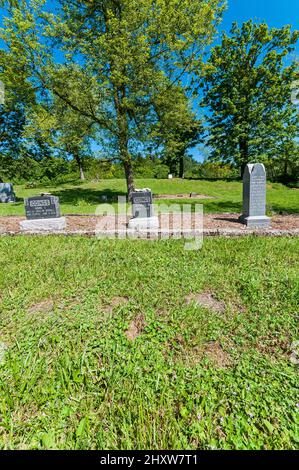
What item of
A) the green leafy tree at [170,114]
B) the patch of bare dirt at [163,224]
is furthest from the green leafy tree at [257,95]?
the patch of bare dirt at [163,224]

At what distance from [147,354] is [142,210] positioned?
14.9 feet

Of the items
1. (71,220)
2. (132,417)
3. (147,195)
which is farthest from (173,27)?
(132,417)

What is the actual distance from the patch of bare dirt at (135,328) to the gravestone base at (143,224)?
11.9 feet

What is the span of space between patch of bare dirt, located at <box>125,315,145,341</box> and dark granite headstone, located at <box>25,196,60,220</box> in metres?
4.70

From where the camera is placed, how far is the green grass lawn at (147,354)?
5.11 feet

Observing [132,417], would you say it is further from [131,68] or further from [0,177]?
[0,177]

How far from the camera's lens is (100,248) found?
4.25 metres

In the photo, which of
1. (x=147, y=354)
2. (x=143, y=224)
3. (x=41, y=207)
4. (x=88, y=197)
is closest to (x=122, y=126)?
(x=88, y=197)

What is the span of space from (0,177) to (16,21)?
56.8ft

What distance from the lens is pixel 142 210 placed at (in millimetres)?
6227

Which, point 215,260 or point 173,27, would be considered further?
point 173,27

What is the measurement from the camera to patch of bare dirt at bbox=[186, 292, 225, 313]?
267 cm

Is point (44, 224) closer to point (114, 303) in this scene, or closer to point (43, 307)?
point (43, 307)

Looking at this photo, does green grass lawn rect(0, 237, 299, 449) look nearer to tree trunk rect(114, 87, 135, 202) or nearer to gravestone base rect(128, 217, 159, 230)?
gravestone base rect(128, 217, 159, 230)
